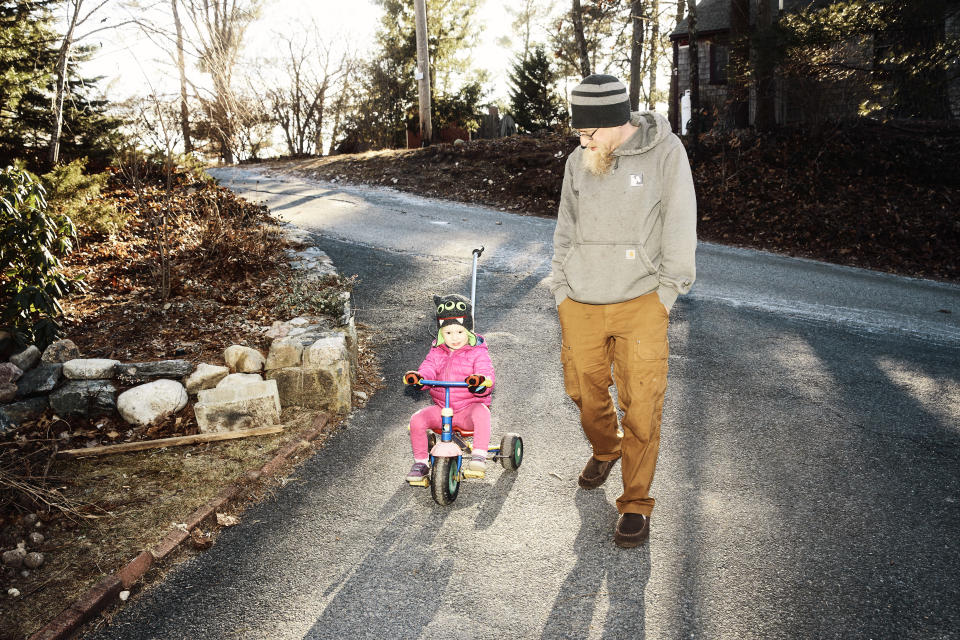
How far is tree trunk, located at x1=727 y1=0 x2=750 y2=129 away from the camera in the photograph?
46.4 ft

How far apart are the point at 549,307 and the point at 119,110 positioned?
25.3 ft

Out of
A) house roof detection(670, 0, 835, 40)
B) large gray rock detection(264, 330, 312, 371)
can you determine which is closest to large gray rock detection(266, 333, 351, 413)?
large gray rock detection(264, 330, 312, 371)

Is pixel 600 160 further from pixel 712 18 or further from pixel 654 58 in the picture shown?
pixel 654 58

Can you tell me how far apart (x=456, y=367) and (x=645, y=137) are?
1.82 m

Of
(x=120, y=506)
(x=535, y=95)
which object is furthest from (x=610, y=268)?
(x=535, y=95)

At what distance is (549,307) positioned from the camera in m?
7.90

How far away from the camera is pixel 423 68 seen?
804 inches

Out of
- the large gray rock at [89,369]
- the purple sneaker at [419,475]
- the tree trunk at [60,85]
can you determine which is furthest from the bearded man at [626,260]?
the tree trunk at [60,85]

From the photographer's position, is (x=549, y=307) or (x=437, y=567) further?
(x=549, y=307)

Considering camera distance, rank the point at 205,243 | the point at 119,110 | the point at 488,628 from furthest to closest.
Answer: the point at 119,110, the point at 205,243, the point at 488,628

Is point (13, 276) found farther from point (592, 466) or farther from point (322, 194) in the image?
point (322, 194)

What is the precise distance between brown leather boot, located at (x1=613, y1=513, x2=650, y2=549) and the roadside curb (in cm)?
238

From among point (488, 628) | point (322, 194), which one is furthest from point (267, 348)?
point (322, 194)

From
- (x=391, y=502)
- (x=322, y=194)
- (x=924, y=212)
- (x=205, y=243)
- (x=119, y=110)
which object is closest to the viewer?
(x=391, y=502)
